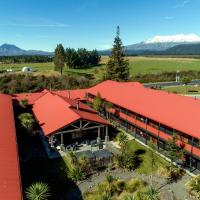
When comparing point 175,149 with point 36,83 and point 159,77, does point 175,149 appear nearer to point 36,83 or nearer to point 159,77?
point 36,83

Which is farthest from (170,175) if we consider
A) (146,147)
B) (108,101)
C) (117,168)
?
(108,101)

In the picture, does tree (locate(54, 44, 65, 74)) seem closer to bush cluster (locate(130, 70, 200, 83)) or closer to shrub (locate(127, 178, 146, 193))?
bush cluster (locate(130, 70, 200, 83))

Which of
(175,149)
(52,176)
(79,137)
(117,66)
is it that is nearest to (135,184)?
(175,149)

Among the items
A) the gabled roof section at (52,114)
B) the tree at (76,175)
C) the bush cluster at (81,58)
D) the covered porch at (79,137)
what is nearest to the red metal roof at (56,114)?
the gabled roof section at (52,114)

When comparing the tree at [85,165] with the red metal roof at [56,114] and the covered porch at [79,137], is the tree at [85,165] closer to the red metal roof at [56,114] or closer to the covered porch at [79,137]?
the covered porch at [79,137]

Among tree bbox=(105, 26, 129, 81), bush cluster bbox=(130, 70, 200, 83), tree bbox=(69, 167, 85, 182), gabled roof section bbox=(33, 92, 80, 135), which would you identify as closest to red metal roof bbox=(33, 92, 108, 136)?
gabled roof section bbox=(33, 92, 80, 135)
